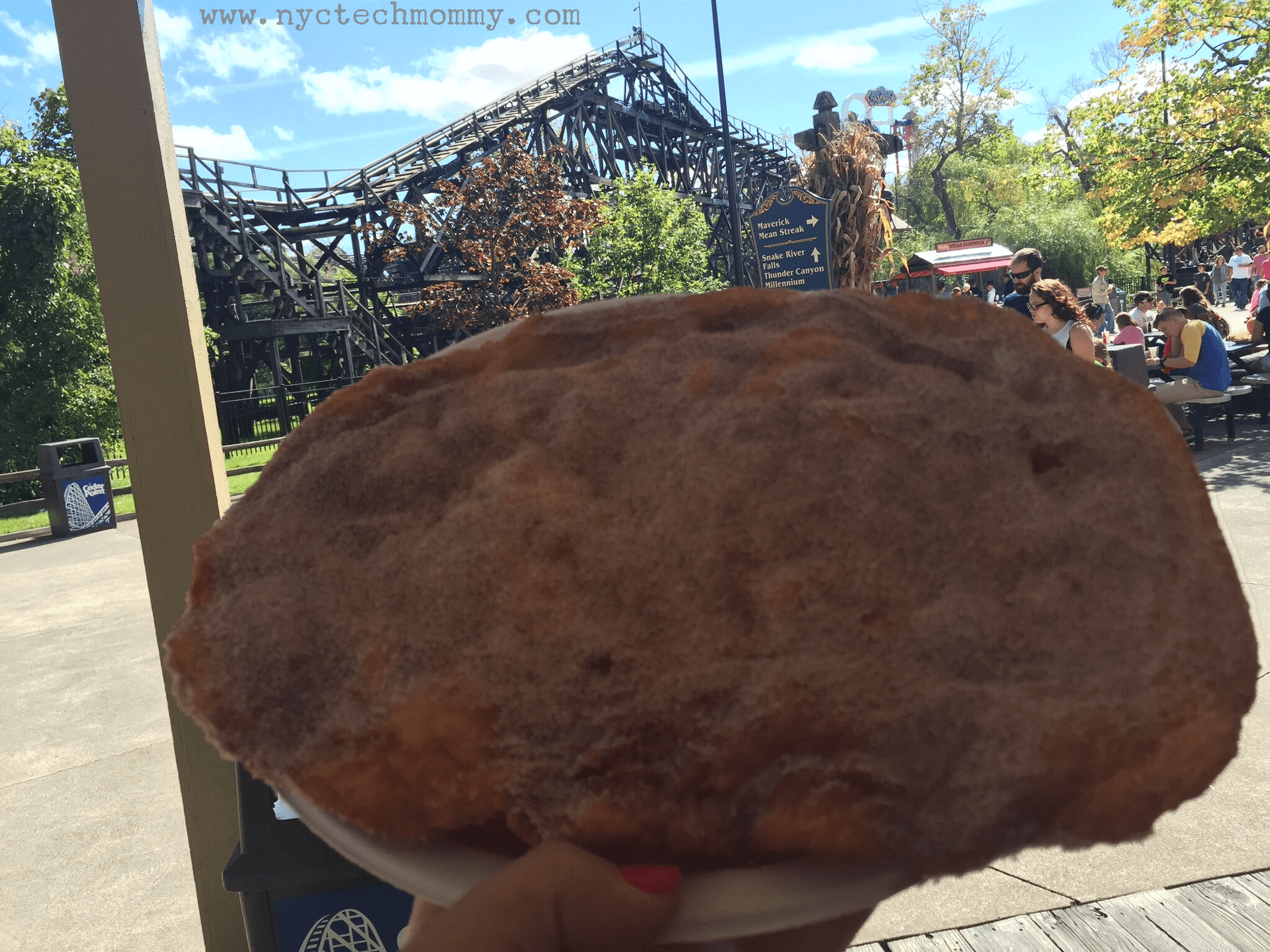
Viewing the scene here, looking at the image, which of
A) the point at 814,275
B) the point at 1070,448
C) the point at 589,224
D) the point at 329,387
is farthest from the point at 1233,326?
the point at 1070,448

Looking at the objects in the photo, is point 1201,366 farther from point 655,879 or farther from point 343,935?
point 655,879

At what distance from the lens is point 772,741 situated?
634 millimetres

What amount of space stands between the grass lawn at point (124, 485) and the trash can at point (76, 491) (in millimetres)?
504

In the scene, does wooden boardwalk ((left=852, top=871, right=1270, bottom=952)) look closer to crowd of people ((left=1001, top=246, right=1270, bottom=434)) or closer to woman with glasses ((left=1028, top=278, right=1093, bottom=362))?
crowd of people ((left=1001, top=246, right=1270, bottom=434))

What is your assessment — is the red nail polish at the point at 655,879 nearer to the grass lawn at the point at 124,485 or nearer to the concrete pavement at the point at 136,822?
the concrete pavement at the point at 136,822

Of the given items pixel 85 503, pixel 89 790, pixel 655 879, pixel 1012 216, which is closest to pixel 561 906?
pixel 655 879

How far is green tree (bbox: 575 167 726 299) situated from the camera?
65.2 feet

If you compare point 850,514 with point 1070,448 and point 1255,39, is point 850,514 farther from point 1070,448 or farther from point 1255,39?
point 1255,39

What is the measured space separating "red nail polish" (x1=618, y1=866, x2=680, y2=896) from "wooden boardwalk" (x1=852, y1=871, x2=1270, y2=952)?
206cm

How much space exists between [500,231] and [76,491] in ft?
34.1

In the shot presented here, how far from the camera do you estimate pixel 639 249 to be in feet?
65.2

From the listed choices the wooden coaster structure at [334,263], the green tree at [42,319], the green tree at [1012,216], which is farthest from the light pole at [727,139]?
the green tree at [1012,216]

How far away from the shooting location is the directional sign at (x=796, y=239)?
21.8 ft

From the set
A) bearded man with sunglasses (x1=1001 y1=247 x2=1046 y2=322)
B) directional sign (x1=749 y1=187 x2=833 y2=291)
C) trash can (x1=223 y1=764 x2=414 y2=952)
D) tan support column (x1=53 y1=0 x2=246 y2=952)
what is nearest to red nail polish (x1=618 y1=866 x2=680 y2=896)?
trash can (x1=223 y1=764 x2=414 y2=952)
